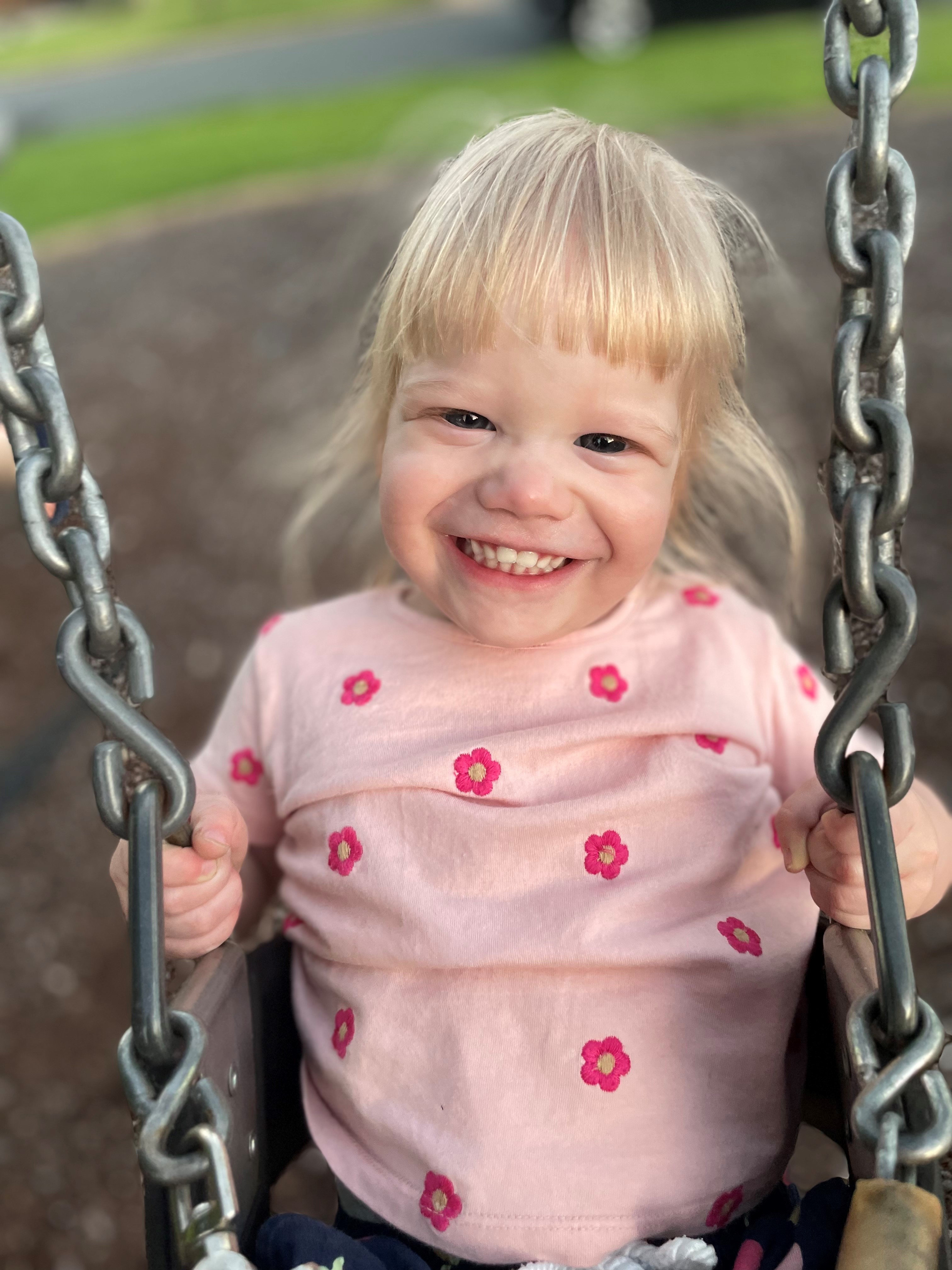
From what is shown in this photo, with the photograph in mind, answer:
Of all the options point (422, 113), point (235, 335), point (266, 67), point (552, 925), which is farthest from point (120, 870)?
point (266, 67)

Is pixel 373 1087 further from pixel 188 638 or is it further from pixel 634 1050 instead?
pixel 188 638

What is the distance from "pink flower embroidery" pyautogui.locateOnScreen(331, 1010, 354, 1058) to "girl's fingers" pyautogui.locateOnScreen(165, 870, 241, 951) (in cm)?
14

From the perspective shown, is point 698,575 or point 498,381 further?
point 698,575

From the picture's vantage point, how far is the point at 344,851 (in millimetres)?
1016

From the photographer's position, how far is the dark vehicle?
Answer: 26.6 ft

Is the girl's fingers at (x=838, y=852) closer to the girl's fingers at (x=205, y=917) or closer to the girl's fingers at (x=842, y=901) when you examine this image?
the girl's fingers at (x=842, y=901)

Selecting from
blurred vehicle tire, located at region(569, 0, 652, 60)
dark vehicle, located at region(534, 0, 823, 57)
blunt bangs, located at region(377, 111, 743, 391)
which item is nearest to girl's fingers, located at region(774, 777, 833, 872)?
blunt bangs, located at region(377, 111, 743, 391)

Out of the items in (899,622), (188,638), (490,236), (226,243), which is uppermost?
(490,236)

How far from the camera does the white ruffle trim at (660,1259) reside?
865mm

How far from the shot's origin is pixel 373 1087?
97 centimetres

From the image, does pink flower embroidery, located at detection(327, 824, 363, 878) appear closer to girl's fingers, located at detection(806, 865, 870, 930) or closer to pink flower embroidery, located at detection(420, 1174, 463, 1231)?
pink flower embroidery, located at detection(420, 1174, 463, 1231)

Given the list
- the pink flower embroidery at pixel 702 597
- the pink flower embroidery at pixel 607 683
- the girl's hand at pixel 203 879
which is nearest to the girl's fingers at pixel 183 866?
the girl's hand at pixel 203 879

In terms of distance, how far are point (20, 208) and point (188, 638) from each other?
332 centimetres

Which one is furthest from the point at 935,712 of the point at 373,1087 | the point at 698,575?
the point at 373,1087
